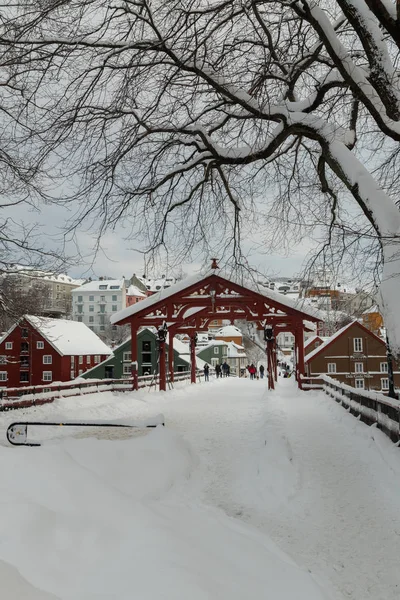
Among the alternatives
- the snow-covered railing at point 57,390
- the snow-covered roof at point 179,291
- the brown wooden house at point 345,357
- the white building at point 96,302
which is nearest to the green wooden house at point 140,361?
the brown wooden house at point 345,357

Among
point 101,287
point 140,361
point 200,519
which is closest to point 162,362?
point 200,519

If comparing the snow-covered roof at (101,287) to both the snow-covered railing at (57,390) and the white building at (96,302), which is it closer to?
the white building at (96,302)

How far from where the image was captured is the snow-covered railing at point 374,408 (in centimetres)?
856

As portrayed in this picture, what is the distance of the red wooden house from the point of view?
52.1 meters

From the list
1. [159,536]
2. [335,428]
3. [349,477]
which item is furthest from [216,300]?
[159,536]

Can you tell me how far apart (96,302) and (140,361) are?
57971mm

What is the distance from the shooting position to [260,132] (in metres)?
9.62

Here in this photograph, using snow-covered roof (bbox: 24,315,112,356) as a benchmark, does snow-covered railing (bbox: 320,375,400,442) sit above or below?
below

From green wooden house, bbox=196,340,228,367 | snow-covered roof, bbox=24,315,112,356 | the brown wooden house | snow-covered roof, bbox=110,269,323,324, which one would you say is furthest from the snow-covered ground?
green wooden house, bbox=196,340,228,367

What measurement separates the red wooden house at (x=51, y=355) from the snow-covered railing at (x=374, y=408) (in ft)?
132

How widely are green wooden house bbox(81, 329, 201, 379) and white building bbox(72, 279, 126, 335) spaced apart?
5606 cm

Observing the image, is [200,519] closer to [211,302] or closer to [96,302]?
[211,302]

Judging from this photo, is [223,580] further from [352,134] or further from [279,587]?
[352,134]

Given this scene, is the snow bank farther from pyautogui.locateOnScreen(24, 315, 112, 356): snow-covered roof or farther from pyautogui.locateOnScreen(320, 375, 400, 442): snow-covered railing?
pyautogui.locateOnScreen(24, 315, 112, 356): snow-covered roof
